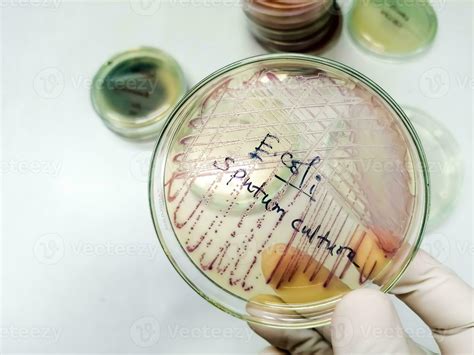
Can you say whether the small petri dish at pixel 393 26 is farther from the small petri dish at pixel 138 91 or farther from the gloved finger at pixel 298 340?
the gloved finger at pixel 298 340

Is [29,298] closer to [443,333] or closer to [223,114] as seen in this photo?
[223,114]

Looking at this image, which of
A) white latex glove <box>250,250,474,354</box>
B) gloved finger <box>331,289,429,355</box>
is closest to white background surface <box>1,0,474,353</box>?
white latex glove <box>250,250,474,354</box>

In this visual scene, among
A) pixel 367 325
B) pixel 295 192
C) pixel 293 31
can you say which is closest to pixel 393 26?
pixel 293 31

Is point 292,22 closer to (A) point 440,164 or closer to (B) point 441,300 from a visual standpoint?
(A) point 440,164

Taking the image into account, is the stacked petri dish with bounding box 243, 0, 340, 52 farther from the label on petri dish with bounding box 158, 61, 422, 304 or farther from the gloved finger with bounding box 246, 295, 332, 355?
the gloved finger with bounding box 246, 295, 332, 355

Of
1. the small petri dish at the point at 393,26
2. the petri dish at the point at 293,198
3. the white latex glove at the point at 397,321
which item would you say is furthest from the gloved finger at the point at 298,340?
the small petri dish at the point at 393,26
